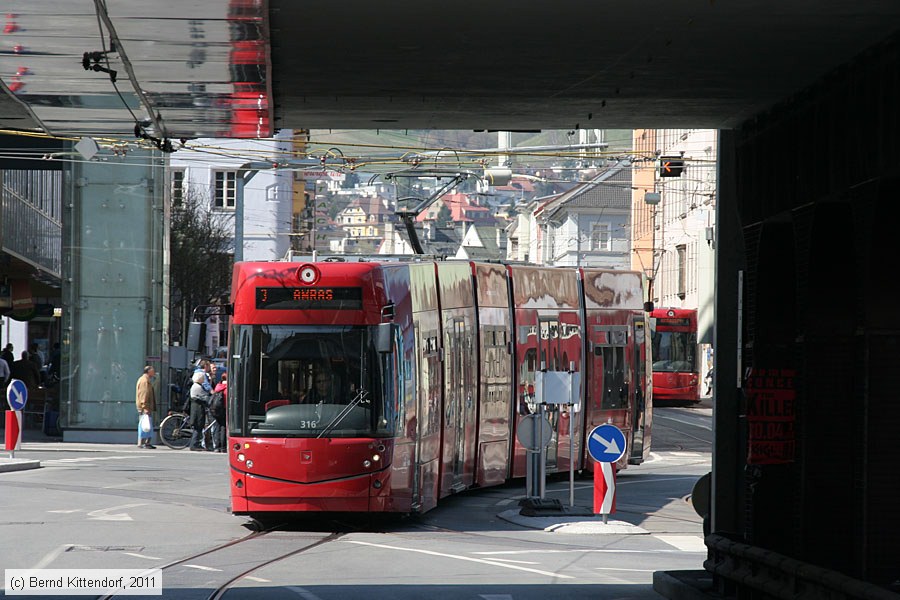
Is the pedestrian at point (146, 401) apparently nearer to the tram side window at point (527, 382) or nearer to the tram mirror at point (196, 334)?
the tram side window at point (527, 382)

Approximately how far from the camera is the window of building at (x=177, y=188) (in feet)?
234

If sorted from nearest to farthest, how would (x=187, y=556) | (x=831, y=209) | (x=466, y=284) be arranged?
1. (x=831, y=209)
2. (x=187, y=556)
3. (x=466, y=284)

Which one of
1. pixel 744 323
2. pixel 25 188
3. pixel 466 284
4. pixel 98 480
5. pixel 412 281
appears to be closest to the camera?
pixel 744 323

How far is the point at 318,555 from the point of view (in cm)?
1609

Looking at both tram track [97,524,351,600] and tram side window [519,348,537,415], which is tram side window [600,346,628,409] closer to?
tram side window [519,348,537,415]

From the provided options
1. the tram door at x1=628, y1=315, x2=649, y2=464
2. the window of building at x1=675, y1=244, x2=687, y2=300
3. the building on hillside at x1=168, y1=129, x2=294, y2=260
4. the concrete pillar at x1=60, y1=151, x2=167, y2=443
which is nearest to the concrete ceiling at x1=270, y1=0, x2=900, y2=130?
the tram door at x1=628, y1=315, x2=649, y2=464

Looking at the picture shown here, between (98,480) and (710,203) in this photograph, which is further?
(710,203)

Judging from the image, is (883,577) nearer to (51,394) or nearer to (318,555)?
(318,555)

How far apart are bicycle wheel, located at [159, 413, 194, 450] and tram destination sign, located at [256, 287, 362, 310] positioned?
53.3 ft

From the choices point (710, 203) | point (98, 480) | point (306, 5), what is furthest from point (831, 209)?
point (710, 203)

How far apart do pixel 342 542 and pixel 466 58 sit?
8606mm

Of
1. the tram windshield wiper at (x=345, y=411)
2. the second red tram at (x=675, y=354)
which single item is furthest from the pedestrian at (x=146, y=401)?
the second red tram at (x=675, y=354)

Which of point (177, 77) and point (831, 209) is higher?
point (177, 77)

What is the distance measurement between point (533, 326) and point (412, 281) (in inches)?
224
